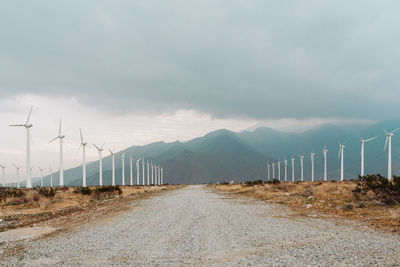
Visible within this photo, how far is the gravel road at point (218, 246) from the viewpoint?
25.9 feet

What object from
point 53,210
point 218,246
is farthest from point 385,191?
point 53,210

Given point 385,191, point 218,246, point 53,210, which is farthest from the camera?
point 53,210

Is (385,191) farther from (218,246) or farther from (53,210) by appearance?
(53,210)

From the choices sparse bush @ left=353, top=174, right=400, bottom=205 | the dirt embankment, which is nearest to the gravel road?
the dirt embankment

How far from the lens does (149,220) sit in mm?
15789

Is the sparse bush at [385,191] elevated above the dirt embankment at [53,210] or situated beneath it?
elevated above

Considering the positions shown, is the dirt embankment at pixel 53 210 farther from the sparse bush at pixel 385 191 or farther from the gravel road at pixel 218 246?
the sparse bush at pixel 385 191

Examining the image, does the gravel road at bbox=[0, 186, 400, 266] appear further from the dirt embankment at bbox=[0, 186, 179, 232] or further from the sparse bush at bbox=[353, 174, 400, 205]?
the sparse bush at bbox=[353, 174, 400, 205]

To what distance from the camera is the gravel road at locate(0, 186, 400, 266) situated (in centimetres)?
788

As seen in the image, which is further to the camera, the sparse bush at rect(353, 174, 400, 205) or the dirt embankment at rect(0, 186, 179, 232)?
the sparse bush at rect(353, 174, 400, 205)

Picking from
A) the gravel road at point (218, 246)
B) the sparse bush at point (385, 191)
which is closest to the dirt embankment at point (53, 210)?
the gravel road at point (218, 246)

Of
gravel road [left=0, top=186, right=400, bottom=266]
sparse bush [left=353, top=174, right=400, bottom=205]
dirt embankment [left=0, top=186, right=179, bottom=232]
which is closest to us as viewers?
gravel road [left=0, top=186, right=400, bottom=266]

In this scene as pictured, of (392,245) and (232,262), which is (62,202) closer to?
(232,262)

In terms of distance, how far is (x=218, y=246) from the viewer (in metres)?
9.45
